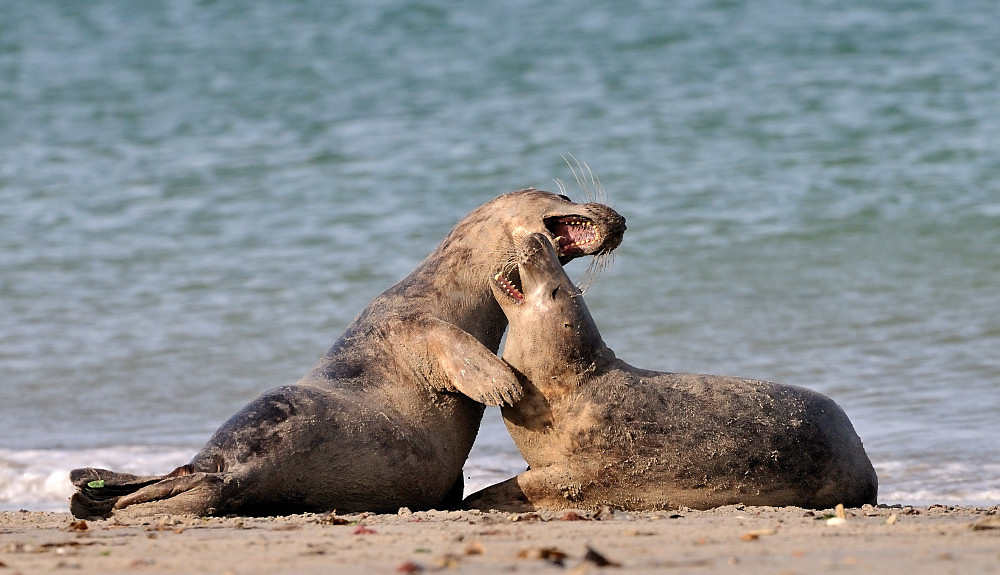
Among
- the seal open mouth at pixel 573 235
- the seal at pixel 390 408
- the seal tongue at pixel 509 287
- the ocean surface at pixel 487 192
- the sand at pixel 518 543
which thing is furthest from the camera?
the ocean surface at pixel 487 192

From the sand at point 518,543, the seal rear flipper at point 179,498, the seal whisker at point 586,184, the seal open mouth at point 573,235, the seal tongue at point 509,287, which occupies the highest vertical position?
the seal whisker at point 586,184

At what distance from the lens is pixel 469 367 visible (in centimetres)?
616

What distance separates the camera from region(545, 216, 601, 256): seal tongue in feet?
23.0

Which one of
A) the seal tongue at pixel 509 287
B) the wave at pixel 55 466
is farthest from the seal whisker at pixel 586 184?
the wave at pixel 55 466

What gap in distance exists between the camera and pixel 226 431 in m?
5.88

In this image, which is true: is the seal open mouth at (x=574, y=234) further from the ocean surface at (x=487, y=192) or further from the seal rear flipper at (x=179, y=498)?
the seal rear flipper at (x=179, y=498)

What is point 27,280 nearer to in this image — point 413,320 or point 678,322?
point 678,322

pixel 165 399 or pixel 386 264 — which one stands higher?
pixel 386 264

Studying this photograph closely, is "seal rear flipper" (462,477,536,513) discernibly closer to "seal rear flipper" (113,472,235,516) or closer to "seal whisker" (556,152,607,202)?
"seal rear flipper" (113,472,235,516)

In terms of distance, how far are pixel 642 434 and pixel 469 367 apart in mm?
813

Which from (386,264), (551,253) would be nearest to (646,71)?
(386,264)

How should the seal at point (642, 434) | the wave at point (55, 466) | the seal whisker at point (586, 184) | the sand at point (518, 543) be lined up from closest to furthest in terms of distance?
the sand at point (518, 543), the seal at point (642, 434), the seal whisker at point (586, 184), the wave at point (55, 466)

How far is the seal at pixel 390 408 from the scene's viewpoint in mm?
5758

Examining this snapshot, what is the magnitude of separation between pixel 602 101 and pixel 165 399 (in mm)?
11234
